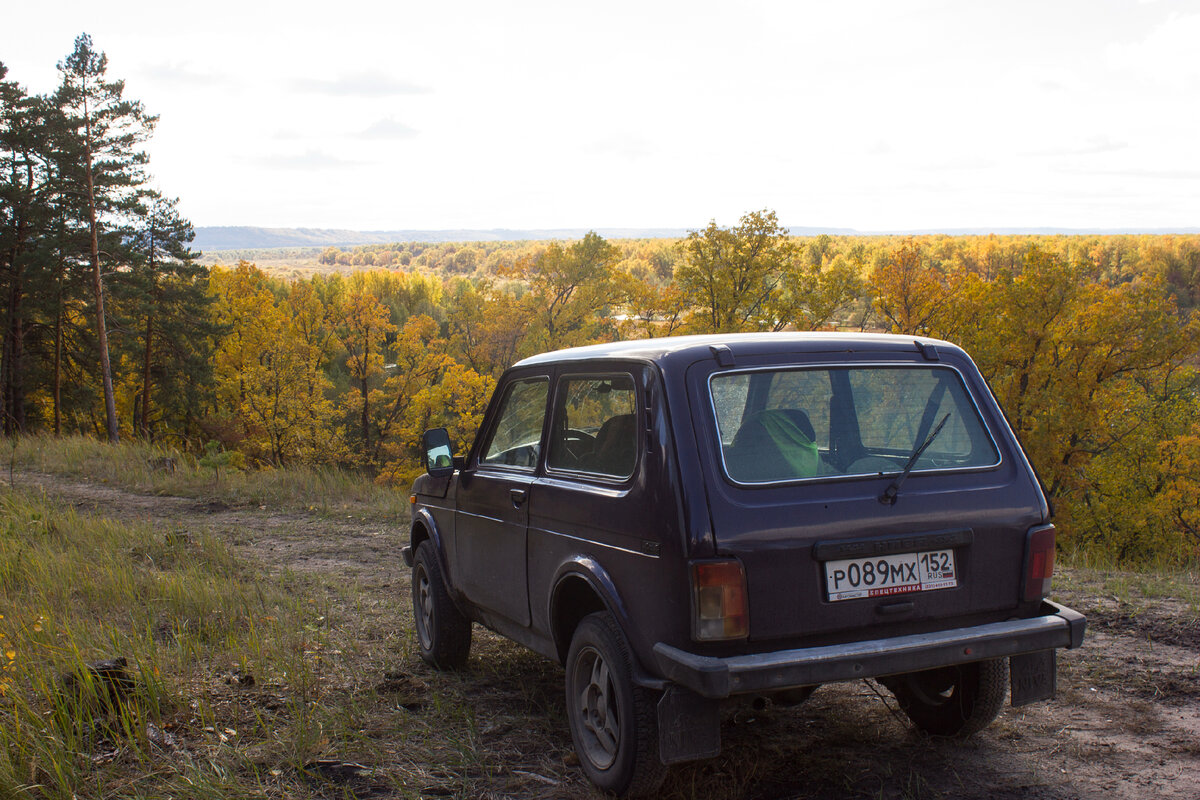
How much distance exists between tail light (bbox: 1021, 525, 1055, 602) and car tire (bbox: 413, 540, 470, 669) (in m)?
2.98

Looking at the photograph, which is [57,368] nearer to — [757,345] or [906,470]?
[757,345]

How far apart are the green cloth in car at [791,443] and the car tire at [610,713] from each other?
35.4 inches

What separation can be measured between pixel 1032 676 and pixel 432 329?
48.9 metres

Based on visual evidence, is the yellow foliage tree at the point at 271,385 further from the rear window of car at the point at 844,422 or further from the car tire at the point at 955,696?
the rear window of car at the point at 844,422

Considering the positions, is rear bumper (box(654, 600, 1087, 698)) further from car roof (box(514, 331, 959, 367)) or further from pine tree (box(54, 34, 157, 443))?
pine tree (box(54, 34, 157, 443))

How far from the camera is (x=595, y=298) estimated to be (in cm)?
5156

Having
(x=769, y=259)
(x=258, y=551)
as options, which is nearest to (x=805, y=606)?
(x=258, y=551)

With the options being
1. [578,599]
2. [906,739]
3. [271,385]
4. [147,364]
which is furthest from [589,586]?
[271,385]

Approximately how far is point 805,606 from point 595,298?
48.7 m

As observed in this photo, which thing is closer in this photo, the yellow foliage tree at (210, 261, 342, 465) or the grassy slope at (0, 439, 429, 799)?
the grassy slope at (0, 439, 429, 799)

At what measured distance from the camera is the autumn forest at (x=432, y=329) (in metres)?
32.0

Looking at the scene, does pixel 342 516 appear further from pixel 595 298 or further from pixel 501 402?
pixel 595 298

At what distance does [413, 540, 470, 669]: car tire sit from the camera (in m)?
5.33

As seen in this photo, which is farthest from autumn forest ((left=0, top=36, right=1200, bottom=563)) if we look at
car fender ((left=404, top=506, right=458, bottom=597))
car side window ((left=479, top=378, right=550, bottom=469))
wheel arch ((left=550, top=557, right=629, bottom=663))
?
wheel arch ((left=550, top=557, right=629, bottom=663))
